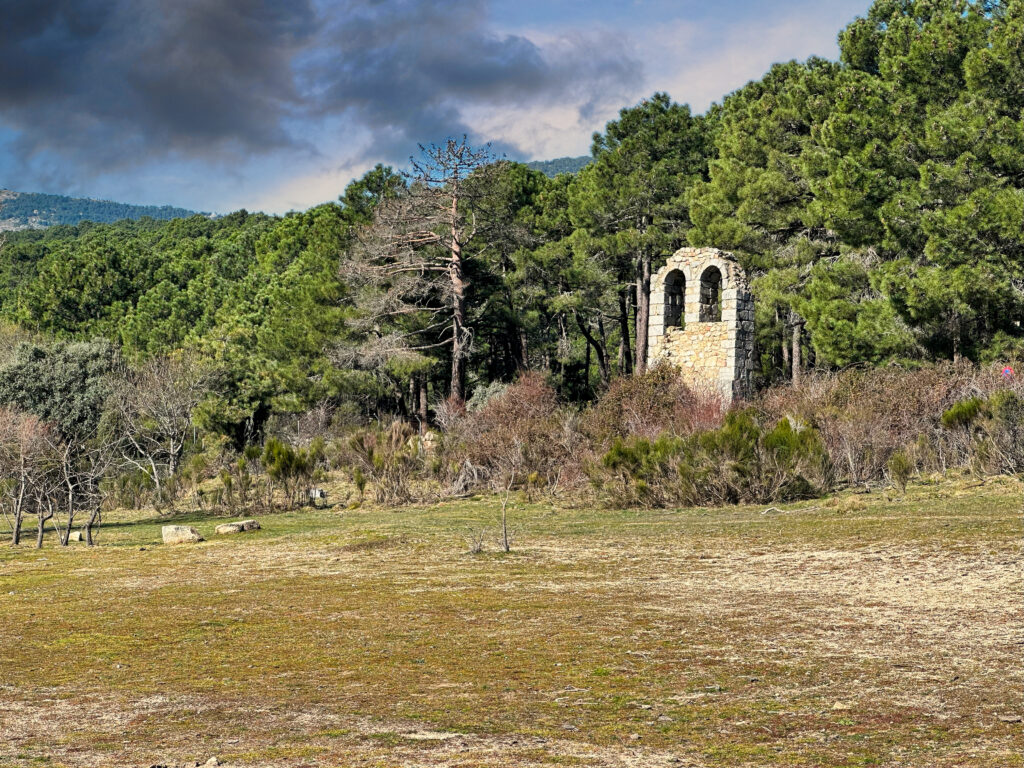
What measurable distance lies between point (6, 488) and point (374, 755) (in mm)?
20221

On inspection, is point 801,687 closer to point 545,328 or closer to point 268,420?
point 268,420

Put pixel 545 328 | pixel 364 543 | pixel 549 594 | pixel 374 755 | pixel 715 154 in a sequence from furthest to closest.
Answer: pixel 545 328 < pixel 715 154 < pixel 364 543 < pixel 549 594 < pixel 374 755

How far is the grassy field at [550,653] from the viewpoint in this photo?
199 inches

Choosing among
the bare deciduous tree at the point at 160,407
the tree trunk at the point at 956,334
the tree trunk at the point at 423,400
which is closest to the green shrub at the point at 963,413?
the tree trunk at the point at 956,334

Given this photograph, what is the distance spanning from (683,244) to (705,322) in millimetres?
10357

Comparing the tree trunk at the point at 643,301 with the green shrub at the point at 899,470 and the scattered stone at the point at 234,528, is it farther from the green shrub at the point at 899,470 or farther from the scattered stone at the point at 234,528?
the scattered stone at the point at 234,528

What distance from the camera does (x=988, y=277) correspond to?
22.7 m

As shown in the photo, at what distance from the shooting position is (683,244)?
3766 cm

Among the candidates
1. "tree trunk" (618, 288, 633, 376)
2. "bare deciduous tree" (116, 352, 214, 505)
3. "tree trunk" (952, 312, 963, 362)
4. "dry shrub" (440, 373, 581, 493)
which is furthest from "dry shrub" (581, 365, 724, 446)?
"tree trunk" (618, 288, 633, 376)

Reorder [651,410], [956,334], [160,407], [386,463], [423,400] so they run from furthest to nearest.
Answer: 1. [423,400]
2. [160,407]
3. [956,334]
4. [651,410]
5. [386,463]

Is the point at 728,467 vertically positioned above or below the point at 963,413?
below

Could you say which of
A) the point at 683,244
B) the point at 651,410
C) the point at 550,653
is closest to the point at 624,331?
the point at 683,244

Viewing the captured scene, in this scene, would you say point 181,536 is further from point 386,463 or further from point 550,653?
point 550,653

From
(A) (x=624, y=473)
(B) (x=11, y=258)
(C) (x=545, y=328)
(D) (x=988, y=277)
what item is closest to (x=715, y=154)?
(C) (x=545, y=328)
